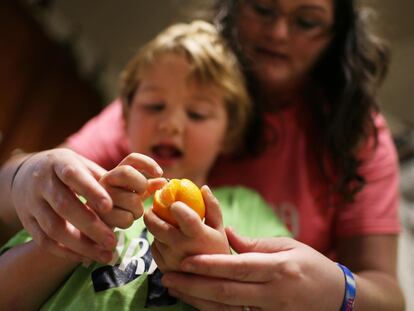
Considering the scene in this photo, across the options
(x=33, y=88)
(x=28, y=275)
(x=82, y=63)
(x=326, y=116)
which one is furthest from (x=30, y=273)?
(x=82, y=63)

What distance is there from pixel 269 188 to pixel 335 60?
14.5 inches

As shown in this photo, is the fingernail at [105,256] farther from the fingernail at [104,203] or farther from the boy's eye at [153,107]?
the boy's eye at [153,107]

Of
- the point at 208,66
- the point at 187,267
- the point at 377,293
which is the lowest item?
the point at 377,293

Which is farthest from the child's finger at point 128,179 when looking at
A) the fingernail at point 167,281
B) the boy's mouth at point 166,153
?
the boy's mouth at point 166,153

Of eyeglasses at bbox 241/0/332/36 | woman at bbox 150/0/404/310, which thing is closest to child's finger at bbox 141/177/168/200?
woman at bbox 150/0/404/310

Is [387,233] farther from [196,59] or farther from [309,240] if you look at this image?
[196,59]

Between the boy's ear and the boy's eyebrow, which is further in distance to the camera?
the boy's ear

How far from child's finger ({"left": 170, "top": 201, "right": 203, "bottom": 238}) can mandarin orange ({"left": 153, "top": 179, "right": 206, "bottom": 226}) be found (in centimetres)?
2

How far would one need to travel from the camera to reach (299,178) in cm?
102

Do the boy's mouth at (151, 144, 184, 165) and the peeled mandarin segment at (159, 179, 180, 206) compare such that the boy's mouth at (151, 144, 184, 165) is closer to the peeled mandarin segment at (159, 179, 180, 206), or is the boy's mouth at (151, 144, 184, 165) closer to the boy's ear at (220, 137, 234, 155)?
the boy's ear at (220, 137, 234, 155)

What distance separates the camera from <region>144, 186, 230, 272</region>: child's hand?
466 millimetres

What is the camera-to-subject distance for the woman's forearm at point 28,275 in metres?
0.59

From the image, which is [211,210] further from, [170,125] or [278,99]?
[278,99]

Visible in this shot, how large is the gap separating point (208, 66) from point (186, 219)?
0.51 m
